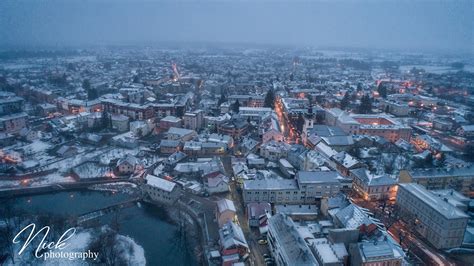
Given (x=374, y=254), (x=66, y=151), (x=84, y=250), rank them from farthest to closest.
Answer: (x=66, y=151) < (x=84, y=250) < (x=374, y=254)

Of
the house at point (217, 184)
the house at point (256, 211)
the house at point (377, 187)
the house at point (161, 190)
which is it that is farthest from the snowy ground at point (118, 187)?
the house at point (377, 187)

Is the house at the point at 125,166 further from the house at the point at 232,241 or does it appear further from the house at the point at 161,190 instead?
the house at the point at 232,241

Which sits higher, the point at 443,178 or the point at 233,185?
the point at 443,178

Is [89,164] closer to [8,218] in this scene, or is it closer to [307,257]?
[8,218]

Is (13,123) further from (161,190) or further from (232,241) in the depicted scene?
(232,241)

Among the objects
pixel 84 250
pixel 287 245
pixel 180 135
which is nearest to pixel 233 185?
pixel 287 245

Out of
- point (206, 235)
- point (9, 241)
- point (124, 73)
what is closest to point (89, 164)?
point (9, 241)

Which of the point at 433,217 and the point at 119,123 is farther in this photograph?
the point at 119,123
